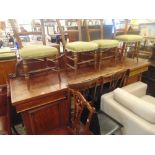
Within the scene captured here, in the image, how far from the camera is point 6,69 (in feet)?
6.36

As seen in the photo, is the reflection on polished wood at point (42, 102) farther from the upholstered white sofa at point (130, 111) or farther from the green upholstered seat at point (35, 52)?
the upholstered white sofa at point (130, 111)

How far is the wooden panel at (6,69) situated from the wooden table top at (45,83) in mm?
129

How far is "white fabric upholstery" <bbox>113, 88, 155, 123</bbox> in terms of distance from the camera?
1.35m

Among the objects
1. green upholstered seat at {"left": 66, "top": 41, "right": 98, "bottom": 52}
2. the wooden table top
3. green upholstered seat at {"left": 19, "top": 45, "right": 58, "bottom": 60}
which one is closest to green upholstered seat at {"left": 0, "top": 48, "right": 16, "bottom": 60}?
the wooden table top

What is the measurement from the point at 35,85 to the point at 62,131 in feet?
1.98

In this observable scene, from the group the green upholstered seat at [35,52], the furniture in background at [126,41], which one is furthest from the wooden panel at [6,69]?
the furniture in background at [126,41]

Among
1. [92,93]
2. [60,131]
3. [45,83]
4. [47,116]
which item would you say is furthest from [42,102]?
[92,93]

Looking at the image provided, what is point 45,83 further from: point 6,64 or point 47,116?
point 6,64

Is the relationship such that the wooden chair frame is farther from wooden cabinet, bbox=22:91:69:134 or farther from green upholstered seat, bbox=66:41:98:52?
green upholstered seat, bbox=66:41:98:52

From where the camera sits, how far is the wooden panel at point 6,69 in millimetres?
1896

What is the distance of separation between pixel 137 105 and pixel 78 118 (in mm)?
576

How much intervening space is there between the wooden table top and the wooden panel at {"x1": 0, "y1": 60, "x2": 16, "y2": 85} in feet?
0.42
